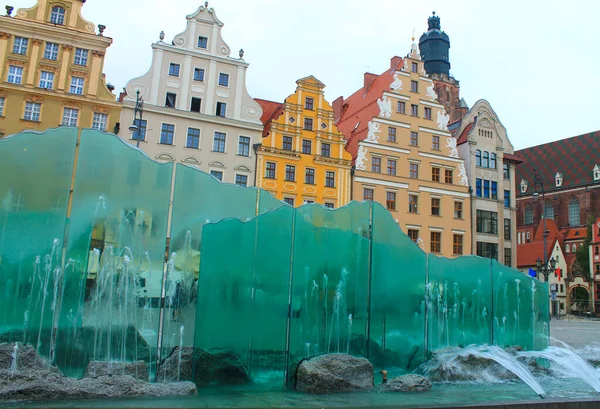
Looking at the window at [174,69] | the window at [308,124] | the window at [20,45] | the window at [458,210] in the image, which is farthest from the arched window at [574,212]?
the window at [20,45]

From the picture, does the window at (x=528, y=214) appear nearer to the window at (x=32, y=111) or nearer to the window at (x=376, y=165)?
the window at (x=376, y=165)

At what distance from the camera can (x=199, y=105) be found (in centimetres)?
2817

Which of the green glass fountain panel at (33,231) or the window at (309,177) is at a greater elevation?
the window at (309,177)

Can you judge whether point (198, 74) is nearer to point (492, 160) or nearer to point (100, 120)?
point (100, 120)

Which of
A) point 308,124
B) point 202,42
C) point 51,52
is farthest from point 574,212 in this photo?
point 51,52

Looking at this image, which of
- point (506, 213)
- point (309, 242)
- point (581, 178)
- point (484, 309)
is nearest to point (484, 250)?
point (506, 213)

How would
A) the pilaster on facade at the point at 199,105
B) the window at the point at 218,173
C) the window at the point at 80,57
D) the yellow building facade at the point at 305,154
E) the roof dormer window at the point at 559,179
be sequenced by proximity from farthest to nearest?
the roof dormer window at the point at 559,179, the yellow building facade at the point at 305,154, the window at the point at 218,173, the pilaster on facade at the point at 199,105, the window at the point at 80,57

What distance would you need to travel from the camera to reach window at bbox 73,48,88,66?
26.5 meters

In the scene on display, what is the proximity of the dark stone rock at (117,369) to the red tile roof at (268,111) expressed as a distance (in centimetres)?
2171

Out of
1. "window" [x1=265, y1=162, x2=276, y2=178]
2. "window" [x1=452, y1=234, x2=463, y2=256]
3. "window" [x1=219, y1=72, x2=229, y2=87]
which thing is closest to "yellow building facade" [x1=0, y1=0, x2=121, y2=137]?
"window" [x1=219, y1=72, x2=229, y2=87]

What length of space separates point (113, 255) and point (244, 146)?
1892 cm

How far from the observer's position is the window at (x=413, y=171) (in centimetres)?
3312

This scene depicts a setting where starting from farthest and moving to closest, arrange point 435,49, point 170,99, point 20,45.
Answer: point 435,49
point 170,99
point 20,45

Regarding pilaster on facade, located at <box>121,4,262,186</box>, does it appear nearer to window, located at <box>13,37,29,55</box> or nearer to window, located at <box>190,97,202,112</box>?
window, located at <box>190,97,202,112</box>
